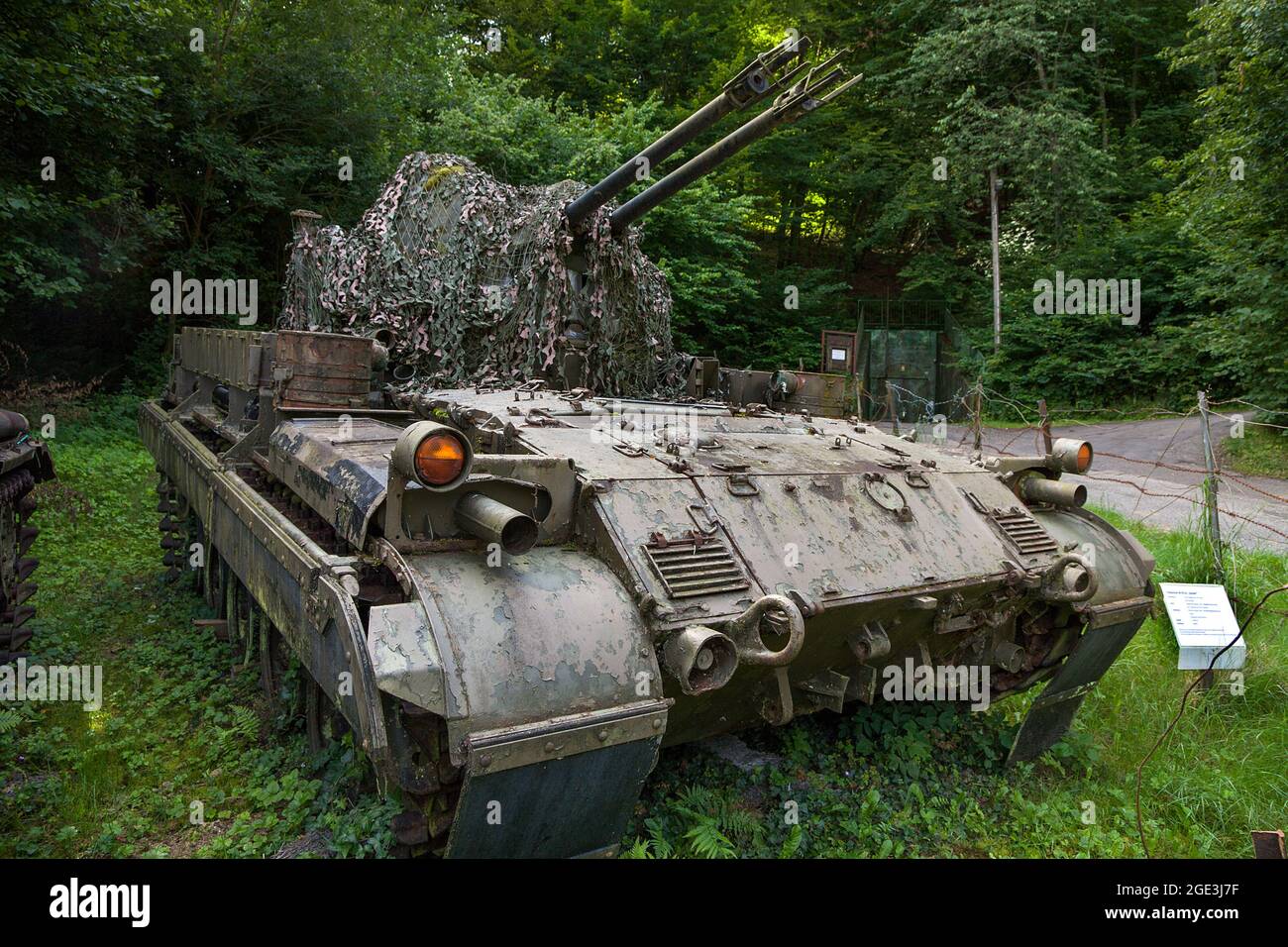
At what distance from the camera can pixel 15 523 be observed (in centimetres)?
616

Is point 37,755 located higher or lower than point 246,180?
lower

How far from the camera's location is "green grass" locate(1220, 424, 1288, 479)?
1320cm

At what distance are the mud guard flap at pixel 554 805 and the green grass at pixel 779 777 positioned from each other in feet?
2.75

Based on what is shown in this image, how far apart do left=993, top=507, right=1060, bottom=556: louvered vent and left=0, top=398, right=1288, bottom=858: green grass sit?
134 centimetres

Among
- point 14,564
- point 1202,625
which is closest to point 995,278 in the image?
point 1202,625

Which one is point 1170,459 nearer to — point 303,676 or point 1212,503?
point 1212,503

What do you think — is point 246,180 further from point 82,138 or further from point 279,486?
point 279,486

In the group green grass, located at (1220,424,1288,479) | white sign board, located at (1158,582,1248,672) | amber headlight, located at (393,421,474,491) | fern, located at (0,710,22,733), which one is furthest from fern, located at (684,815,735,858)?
green grass, located at (1220,424,1288,479)

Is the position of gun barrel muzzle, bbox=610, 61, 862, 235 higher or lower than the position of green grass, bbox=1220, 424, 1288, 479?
higher

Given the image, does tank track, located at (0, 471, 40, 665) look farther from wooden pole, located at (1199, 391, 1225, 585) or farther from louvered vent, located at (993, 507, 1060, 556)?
wooden pole, located at (1199, 391, 1225, 585)

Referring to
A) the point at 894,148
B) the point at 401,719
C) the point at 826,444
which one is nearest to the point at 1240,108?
the point at 894,148

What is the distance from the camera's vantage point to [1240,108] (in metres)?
13.5

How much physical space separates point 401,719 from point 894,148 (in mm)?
23728

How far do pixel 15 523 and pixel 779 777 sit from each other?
544 centimetres
